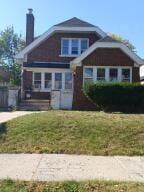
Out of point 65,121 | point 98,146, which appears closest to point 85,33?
point 65,121

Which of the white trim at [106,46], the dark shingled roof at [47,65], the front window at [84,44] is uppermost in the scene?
the front window at [84,44]

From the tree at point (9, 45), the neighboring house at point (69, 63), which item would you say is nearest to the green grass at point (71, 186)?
the neighboring house at point (69, 63)

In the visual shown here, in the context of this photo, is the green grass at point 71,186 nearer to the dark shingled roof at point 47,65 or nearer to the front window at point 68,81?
the dark shingled roof at point 47,65

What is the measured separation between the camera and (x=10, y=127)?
14570 mm

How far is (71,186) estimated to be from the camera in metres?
7.73

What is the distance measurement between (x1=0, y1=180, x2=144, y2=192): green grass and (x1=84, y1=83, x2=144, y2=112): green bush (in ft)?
47.3

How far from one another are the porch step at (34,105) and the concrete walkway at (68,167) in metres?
17.0

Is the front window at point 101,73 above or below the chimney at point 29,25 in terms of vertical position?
below

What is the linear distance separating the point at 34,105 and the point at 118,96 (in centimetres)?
852

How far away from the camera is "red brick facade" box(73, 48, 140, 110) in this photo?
28.2 metres

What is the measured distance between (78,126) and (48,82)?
1885 cm

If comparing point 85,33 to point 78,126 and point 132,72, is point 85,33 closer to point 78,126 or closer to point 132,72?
point 132,72

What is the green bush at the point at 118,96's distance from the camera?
22.4 meters

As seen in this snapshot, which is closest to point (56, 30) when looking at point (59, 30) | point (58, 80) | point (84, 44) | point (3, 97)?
point (59, 30)
